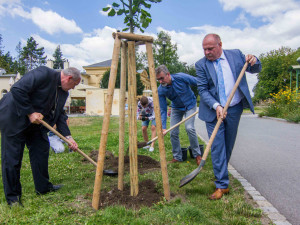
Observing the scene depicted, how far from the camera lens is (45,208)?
3.13 meters

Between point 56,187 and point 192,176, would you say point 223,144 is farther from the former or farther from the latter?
point 56,187

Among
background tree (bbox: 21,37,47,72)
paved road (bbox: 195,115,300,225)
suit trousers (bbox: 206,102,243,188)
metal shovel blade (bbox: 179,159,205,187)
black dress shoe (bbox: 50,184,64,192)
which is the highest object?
background tree (bbox: 21,37,47,72)

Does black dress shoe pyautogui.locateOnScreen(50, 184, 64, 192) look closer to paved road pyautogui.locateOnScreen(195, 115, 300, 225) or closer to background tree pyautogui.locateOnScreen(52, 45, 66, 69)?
paved road pyautogui.locateOnScreen(195, 115, 300, 225)

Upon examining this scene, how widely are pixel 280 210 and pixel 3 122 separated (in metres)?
3.56

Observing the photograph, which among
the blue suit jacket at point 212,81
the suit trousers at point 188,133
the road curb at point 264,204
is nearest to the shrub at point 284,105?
the suit trousers at point 188,133

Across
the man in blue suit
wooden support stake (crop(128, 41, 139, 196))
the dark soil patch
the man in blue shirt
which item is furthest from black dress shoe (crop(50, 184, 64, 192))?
the man in blue suit

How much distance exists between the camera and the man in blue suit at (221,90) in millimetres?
3654

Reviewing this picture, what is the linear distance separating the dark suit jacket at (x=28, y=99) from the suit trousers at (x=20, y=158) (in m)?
0.12

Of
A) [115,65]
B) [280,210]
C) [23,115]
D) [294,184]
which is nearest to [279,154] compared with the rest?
[294,184]

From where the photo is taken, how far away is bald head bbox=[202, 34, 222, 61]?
363 centimetres

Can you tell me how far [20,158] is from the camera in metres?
3.41

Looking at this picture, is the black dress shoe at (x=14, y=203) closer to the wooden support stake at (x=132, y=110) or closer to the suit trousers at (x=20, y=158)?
the suit trousers at (x=20, y=158)

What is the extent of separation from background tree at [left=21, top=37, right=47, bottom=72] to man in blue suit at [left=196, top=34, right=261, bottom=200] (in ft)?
246

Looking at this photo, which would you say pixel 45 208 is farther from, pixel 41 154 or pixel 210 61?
pixel 210 61
